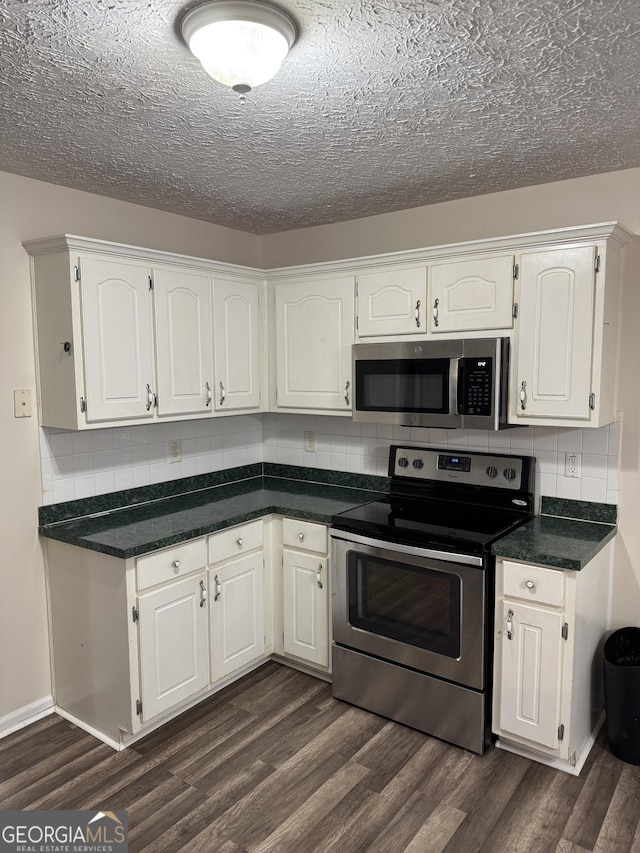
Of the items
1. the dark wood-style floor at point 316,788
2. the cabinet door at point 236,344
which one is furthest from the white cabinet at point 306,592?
the cabinet door at point 236,344

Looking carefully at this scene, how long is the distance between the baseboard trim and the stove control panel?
6.52 feet

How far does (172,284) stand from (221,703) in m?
2.00

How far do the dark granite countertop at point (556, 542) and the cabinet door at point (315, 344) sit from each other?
1.06m

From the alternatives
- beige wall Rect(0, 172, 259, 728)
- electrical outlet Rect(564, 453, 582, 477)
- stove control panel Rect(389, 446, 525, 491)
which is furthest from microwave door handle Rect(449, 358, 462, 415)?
beige wall Rect(0, 172, 259, 728)

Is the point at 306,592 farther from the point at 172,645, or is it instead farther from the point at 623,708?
the point at 623,708

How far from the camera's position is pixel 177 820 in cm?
214

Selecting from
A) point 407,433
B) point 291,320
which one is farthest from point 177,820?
point 291,320

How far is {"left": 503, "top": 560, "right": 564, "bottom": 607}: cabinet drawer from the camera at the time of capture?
7.48 ft

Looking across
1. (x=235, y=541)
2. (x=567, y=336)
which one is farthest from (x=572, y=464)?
(x=235, y=541)

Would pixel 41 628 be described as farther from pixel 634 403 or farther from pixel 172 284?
pixel 634 403

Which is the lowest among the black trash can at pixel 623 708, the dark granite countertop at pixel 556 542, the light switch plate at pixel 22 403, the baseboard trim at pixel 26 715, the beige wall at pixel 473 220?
the baseboard trim at pixel 26 715

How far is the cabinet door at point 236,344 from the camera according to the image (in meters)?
3.10

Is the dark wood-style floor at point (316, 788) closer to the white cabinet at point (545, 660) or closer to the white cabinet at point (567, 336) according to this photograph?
the white cabinet at point (545, 660)

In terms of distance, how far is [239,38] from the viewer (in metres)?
1.44
